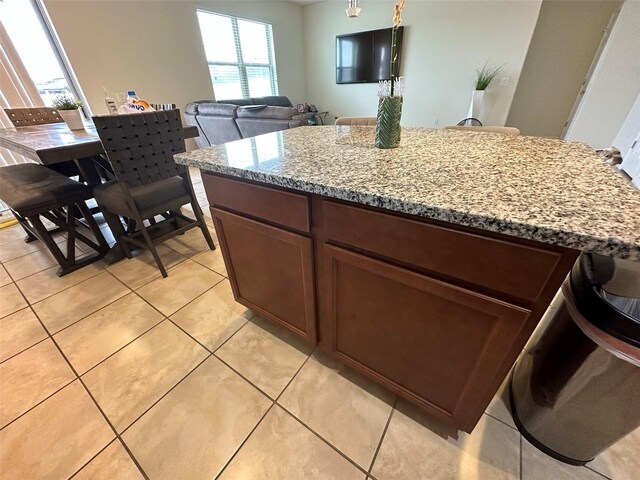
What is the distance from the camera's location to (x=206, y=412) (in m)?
1.04

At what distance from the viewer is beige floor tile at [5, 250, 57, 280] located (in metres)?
1.88

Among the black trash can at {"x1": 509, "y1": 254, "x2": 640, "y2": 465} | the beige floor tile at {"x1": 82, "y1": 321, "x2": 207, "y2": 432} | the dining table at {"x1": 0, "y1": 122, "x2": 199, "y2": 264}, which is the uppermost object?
the dining table at {"x1": 0, "y1": 122, "x2": 199, "y2": 264}

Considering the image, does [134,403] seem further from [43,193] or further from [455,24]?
[455,24]

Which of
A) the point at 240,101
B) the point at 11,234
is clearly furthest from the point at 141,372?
the point at 240,101

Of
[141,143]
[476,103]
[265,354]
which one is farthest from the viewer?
[476,103]

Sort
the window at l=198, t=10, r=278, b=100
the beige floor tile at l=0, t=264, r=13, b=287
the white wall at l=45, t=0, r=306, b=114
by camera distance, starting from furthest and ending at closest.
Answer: the window at l=198, t=10, r=278, b=100
the white wall at l=45, t=0, r=306, b=114
the beige floor tile at l=0, t=264, r=13, b=287

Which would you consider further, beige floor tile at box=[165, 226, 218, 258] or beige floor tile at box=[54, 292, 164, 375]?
beige floor tile at box=[165, 226, 218, 258]

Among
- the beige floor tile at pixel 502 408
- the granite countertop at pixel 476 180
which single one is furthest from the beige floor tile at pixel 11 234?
the beige floor tile at pixel 502 408

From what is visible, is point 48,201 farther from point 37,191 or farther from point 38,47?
point 38,47

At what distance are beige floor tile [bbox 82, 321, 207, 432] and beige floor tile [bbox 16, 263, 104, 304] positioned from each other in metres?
0.91

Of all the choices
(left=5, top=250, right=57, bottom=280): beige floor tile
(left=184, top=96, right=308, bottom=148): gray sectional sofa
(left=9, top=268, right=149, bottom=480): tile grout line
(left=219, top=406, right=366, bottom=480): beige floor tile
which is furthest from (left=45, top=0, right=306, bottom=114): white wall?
(left=219, top=406, right=366, bottom=480): beige floor tile

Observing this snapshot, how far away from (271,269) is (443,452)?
93cm

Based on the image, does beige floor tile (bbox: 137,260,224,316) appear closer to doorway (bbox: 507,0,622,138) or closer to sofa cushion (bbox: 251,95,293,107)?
sofa cushion (bbox: 251,95,293,107)

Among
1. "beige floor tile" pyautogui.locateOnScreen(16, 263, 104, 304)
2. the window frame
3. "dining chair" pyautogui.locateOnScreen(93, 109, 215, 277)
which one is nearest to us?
"dining chair" pyautogui.locateOnScreen(93, 109, 215, 277)
